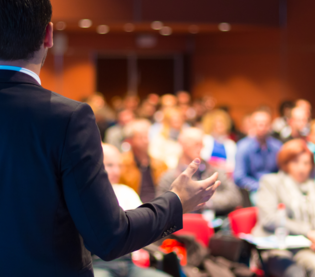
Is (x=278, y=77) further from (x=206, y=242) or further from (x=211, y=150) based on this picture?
(x=206, y=242)

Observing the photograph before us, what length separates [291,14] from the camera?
8.92m

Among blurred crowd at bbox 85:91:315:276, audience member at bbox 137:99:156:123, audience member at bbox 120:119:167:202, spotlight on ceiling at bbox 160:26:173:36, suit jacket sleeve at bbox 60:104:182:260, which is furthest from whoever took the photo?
spotlight on ceiling at bbox 160:26:173:36

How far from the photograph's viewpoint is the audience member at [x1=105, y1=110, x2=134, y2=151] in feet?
21.6

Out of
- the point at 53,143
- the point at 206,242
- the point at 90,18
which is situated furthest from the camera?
the point at 90,18

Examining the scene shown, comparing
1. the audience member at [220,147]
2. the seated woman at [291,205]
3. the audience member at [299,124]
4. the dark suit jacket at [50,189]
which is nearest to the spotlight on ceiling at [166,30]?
the audience member at [220,147]

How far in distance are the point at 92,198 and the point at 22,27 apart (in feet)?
1.32

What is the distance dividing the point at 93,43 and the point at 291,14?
599 centimetres

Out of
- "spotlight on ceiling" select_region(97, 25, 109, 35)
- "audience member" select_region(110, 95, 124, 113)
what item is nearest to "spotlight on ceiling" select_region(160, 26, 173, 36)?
"spotlight on ceiling" select_region(97, 25, 109, 35)

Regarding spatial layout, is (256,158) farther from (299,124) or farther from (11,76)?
(11,76)

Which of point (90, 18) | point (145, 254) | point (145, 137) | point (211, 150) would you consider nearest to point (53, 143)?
point (145, 254)

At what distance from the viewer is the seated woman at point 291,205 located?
3172mm

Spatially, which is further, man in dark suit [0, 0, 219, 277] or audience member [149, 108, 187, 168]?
audience member [149, 108, 187, 168]

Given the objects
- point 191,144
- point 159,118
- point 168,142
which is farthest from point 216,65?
point 191,144

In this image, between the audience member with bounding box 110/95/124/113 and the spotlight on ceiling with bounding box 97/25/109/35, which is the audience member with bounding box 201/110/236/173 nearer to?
the audience member with bounding box 110/95/124/113
